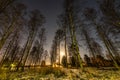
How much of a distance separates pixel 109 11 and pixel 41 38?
1598 centimetres

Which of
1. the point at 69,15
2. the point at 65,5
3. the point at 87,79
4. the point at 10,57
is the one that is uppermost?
the point at 65,5

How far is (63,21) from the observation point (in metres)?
15.7

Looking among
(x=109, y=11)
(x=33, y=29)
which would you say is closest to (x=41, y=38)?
(x=33, y=29)

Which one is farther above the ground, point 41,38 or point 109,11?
point 41,38

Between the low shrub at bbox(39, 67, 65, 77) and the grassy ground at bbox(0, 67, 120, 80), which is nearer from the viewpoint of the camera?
the grassy ground at bbox(0, 67, 120, 80)

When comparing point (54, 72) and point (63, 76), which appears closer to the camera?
point (63, 76)

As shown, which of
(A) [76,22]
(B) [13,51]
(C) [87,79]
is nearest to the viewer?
(C) [87,79]

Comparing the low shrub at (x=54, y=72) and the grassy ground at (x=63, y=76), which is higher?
the low shrub at (x=54, y=72)

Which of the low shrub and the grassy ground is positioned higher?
the low shrub

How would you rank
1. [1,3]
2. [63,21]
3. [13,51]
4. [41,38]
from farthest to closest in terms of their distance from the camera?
[13,51] → [41,38] → [63,21] → [1,3]

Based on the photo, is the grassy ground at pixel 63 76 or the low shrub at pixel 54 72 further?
the low shrub at pixel 54 72

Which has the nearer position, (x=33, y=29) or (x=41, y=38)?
(x=33, y=29)

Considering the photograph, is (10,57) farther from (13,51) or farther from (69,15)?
(69,15)

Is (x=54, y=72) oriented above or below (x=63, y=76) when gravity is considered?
above
